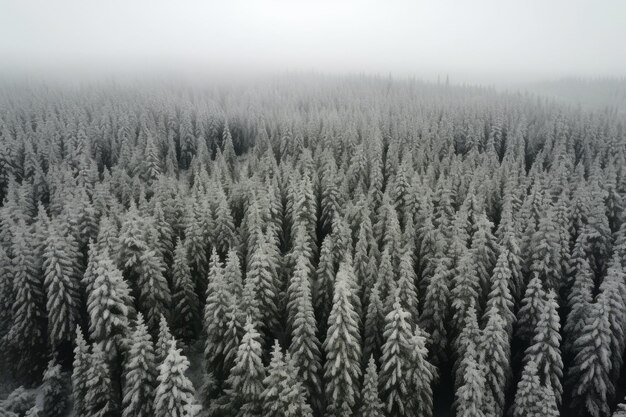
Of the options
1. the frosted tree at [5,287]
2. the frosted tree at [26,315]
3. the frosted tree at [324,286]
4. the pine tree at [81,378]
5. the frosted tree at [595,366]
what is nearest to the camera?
the pine tree at [81,378]

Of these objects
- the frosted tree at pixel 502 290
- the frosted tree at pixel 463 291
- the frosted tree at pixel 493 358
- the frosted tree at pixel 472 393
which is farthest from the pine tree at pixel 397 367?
the frosted tree at pixel 502 290

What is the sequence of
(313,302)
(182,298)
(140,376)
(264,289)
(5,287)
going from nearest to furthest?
(140,376)
(264,289)
(313,302)
(5,287)
(182,298)

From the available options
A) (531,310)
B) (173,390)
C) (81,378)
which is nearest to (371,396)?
(173,390)

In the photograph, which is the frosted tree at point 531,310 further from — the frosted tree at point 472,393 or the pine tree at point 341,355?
the pine tree at point 341,355

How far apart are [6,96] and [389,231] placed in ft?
518

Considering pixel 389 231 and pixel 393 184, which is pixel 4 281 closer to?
pixel 389 231

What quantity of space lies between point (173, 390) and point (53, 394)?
1895 centimetres

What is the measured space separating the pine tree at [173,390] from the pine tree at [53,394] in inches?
676

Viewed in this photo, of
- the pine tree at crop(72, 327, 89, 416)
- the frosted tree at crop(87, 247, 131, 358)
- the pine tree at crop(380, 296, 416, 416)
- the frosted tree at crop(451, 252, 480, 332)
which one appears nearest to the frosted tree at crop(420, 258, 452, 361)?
the frosted tree at crop(451, 252, 480, 332)

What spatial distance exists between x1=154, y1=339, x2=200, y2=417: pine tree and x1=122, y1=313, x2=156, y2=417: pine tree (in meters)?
3.46

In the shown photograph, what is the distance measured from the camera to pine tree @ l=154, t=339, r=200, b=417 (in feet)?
72.1

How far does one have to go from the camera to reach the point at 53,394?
33688mm

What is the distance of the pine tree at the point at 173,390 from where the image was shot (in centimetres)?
2198

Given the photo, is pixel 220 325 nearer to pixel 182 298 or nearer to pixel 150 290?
pixel 150 290
